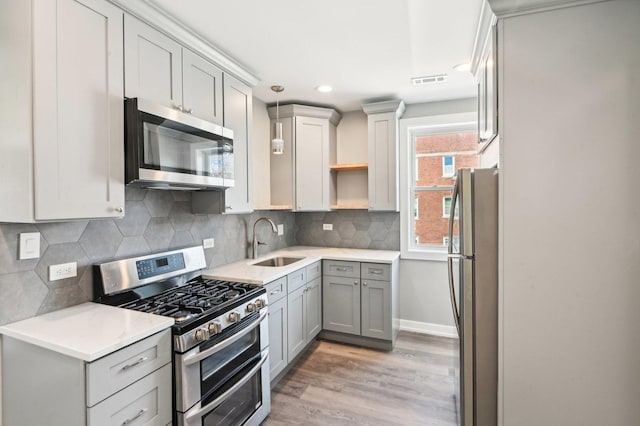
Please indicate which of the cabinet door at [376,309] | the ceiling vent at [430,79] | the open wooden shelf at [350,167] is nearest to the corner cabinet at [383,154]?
the open wooden shelf at [350,167]

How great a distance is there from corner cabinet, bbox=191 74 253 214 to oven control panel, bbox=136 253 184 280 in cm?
41

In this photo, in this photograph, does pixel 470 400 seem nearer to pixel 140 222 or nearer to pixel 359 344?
pixel 359 344

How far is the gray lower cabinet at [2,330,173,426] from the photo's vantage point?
117 cm

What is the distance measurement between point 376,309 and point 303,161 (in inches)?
70.2

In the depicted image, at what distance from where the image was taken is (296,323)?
108 inches

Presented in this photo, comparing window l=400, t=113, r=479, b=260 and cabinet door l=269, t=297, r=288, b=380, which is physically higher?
window l=400, t=113, r=479, b=260

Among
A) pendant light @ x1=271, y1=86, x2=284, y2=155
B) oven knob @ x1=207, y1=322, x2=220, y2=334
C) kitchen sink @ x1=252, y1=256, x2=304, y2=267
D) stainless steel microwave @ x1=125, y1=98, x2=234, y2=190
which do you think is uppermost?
pendant light @ x1=271, y1=86, x2=284, y2=155

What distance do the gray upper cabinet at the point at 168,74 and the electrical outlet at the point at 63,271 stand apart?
0.95 metres

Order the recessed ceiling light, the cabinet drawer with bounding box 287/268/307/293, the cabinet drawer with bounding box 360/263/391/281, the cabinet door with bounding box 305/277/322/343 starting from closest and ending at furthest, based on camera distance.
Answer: the recessed ceiling light → the cabinet drawer with bounding box 287/268/307/293 → the cabinet door with bounding box 305/277/322/343 → the cabinet drawer with bounding box 360/263/391/281

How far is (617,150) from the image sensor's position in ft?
4.81

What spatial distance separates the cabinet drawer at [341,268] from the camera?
318 cm

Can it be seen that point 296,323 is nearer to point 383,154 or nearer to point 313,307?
point 313,307

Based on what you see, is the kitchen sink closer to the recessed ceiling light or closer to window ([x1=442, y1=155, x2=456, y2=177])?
window ([x1=442, y1=155, x2=456, y2=177])

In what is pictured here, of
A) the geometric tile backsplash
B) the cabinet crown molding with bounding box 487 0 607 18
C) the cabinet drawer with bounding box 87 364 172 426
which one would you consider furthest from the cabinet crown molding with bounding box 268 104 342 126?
the cabinet drawer with bounding box 87 364 172 426
